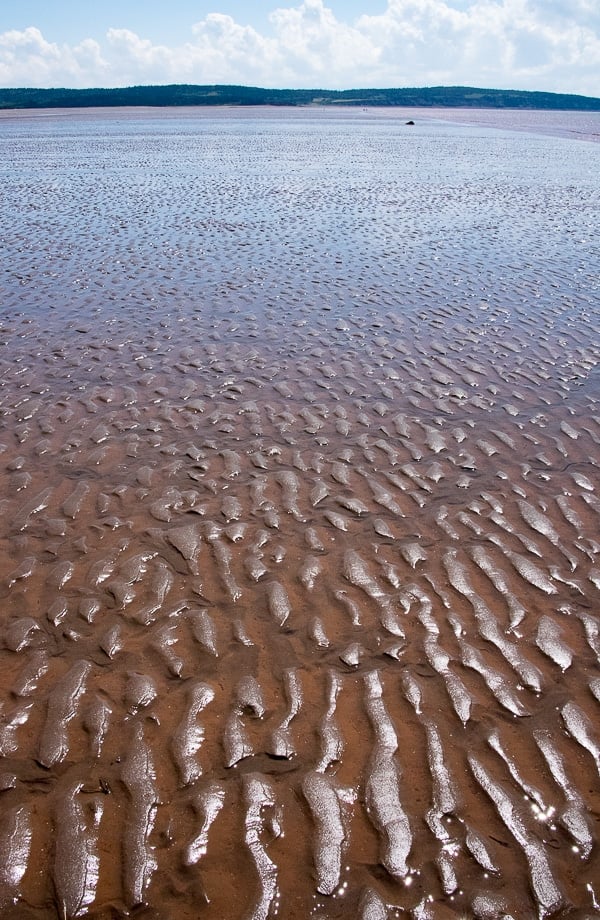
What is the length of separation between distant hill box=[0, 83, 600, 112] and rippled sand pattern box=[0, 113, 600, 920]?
433ft

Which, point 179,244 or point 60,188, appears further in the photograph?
point 60,188

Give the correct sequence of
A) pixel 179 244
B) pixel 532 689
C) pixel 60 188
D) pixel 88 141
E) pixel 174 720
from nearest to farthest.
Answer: pixel 174 720
pixel 532 689
pixel 179 244
pixel 60 188
pixel 88 141

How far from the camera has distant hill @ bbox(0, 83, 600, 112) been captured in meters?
129

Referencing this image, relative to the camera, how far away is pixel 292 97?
15225cm

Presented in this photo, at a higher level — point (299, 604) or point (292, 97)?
point (292, 97)

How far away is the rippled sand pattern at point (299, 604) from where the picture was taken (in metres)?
3.56

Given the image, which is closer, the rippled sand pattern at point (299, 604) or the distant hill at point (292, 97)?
the rippled sand pattern at point (299, 604)

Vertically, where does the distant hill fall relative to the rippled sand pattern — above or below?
above

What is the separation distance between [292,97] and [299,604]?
172 m

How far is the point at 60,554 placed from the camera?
6074 mm

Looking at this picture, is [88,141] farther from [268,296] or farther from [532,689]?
[532,689]

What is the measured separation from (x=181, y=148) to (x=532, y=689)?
48846mm

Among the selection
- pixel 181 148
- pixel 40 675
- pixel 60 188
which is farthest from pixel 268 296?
pixel 181 148

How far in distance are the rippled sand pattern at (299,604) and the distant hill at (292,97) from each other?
132 metres
